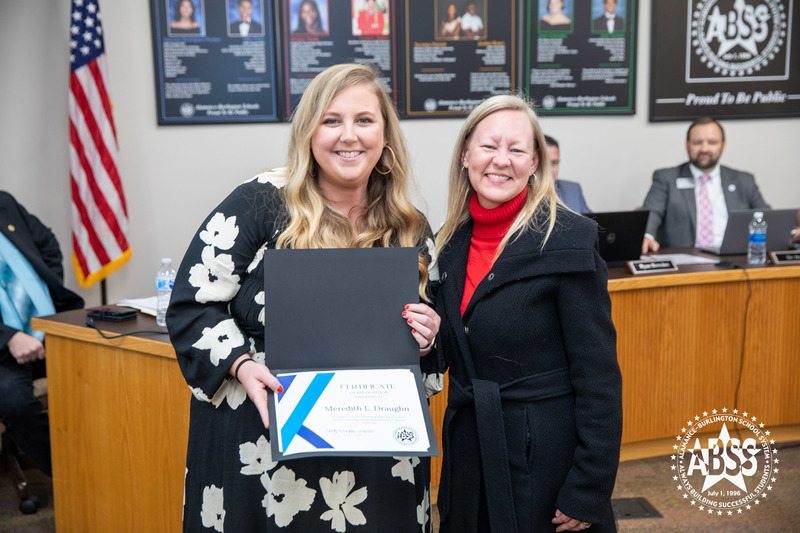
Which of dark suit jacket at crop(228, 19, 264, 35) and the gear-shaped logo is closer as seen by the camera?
dark suit jacket at crop(228, 19, 264, 35)

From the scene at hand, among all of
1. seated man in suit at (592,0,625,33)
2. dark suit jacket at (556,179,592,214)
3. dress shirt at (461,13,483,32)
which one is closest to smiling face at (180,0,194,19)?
dress shirt at (461,13,483,32)

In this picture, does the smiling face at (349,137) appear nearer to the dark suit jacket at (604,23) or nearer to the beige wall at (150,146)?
the beige wall at (150,146)

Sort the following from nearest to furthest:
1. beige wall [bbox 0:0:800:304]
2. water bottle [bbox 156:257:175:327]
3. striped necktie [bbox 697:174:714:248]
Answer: water bottle [bbox 156:257:175:327], beige wall [bbox 0:0:800:304], striped necktie [bbox 697:174:714:248]

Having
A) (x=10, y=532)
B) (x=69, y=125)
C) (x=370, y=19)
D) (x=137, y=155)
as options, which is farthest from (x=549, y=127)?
(x=10, y=532)

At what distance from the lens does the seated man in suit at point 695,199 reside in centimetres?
482

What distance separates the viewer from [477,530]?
160 centimetres

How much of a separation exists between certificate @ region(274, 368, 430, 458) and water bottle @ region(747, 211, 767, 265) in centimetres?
291

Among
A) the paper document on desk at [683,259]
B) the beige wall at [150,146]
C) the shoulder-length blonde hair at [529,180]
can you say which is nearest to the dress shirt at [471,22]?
the beige wall at [150,146]

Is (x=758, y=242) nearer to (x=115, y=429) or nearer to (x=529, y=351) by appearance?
(x=529, y=351)

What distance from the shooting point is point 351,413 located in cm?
134

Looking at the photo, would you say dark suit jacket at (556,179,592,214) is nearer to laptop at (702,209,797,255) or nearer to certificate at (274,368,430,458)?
laptop at (702,209,797,255)

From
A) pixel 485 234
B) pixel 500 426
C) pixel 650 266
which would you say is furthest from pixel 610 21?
pixel 500 426

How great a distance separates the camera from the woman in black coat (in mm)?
1492

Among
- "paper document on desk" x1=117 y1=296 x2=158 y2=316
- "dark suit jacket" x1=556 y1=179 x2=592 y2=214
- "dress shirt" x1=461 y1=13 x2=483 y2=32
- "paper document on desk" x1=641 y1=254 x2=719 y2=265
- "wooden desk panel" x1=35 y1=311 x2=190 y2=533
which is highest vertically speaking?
"dress shirt" x1=461 y1=13 x2=483 y2=32
